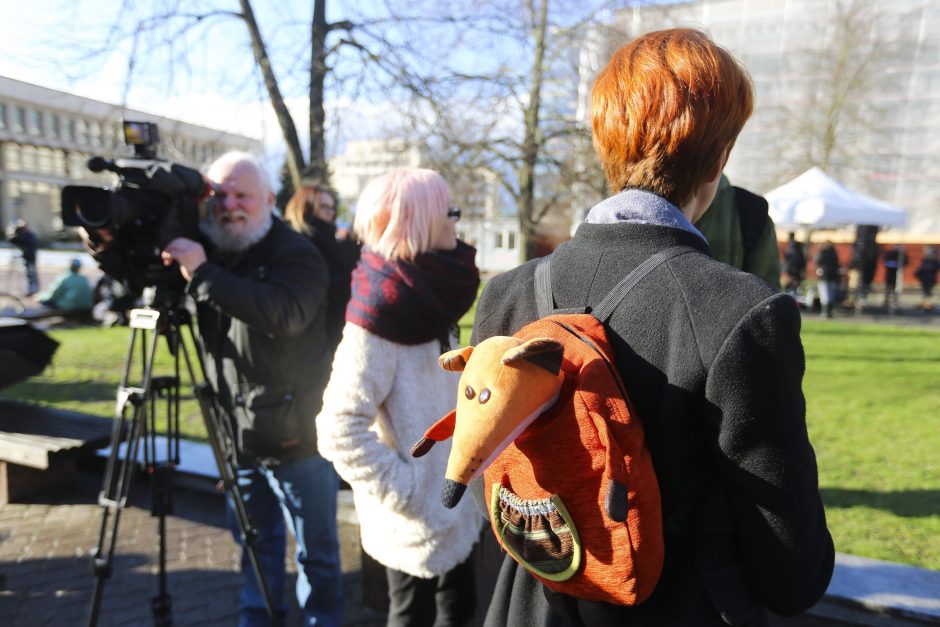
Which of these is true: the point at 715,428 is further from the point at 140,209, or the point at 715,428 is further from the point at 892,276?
the point at 892,276

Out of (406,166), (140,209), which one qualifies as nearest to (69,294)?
(406,166)

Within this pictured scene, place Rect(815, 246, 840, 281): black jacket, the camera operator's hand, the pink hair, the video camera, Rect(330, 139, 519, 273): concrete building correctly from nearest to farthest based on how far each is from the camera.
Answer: the pink hair → the video camera → the camera operator's hand → Rect(330, 139, 519, 273): concrete building → Rect(815, 246, 840, 281): black jacket

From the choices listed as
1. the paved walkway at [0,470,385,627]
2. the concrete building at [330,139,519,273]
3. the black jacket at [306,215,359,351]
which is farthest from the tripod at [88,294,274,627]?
the concrete building at [330,139,519,273]

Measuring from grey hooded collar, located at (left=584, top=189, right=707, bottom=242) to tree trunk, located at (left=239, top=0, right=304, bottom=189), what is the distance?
6.77 meters

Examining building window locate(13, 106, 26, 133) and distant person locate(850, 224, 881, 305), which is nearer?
distant person locate(850, 224, 881, 305)

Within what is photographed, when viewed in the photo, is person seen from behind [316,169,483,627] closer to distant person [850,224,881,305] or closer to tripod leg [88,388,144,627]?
tripod leg [88,388,144,627]

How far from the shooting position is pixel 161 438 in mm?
5039

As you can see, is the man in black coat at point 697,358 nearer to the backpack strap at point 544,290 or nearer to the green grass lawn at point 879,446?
the backpack strap at point 544,290

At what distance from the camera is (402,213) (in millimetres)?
2023

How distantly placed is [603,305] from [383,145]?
11.7m

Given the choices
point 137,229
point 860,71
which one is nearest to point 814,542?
point 137,229

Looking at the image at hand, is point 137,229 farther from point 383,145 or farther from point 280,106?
point 383,145

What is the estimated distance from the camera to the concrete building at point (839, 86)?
2188 centimetres

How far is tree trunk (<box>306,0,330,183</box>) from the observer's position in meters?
7.98
